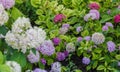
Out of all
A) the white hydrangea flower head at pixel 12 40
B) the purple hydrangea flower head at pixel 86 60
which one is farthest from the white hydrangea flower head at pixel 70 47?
the white hydrangea flower head at pixel 12 40

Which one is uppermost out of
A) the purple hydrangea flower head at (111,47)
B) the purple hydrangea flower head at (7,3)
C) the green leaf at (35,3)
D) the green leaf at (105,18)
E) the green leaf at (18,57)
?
the purple hydrangea flower head at (7,3)

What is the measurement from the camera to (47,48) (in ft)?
10.1

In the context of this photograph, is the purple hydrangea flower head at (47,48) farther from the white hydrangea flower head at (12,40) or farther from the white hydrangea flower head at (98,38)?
the white hydrangea flower head at (12,40)

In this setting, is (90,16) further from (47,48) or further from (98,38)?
(47,48)

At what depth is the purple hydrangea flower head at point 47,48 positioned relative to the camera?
307 centimetres

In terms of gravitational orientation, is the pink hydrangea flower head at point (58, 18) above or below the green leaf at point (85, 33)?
above

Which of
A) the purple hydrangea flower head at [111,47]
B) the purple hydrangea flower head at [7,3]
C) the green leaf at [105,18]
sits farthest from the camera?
the green leaf at [105,18]

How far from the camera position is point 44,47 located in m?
3.06

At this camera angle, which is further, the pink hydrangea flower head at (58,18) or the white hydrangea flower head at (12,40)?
the pink hydrangea flower head at (58,18)

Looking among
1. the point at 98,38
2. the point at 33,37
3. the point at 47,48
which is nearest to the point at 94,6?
the point at 98,38

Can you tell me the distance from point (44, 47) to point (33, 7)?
92 centimetres

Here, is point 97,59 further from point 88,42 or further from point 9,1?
point 9,1

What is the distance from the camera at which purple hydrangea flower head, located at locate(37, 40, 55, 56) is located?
10.1 feet

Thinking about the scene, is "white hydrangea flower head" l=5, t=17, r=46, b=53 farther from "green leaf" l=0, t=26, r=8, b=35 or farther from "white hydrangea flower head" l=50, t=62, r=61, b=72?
"white hydrangea flower head" l=50, t=62, r=61, b=72
